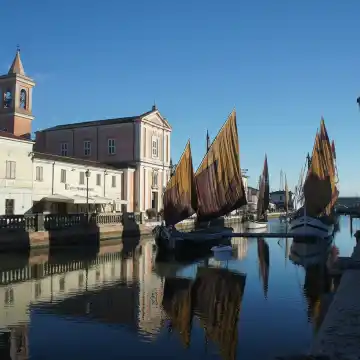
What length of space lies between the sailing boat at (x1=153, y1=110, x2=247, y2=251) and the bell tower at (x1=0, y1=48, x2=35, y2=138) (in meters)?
27.7

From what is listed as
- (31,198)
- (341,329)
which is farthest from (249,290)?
(31,198)

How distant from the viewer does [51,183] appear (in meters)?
49.5

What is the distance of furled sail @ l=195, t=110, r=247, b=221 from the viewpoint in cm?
3781

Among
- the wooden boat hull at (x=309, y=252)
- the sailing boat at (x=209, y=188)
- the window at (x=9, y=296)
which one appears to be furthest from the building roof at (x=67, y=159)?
the window at (x=9, y=296)

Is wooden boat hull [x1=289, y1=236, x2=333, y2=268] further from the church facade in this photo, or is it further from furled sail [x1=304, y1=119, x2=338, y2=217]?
the church facade

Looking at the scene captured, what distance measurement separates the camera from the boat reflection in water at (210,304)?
553 inches

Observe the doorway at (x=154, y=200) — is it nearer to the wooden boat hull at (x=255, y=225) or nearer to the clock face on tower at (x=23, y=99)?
the wooden boat hull at (x=255, y=225)

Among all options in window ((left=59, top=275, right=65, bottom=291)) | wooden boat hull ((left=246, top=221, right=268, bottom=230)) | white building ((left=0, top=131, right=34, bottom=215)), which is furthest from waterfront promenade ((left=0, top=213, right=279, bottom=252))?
wooden boat hull ((left=246, top=221, right=268, bottom=230))

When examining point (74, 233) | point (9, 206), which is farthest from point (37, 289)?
point (9, 206)

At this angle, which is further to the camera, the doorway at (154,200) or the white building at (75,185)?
the doorway at (154,200)

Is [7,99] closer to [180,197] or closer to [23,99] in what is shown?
[23,99]

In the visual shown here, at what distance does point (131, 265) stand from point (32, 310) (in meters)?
12.9

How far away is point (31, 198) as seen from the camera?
1812 inches

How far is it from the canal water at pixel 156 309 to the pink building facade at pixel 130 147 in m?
33.3
